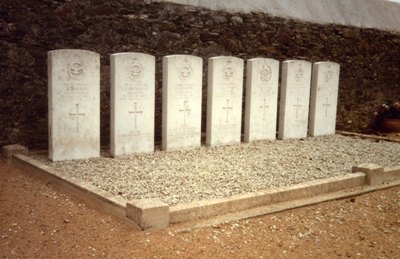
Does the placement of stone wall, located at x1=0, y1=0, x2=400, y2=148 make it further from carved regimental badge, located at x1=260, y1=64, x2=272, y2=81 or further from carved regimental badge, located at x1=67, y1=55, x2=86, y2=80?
carved regimental badge, located at x1=260, y1=64, x2=272, y2=81

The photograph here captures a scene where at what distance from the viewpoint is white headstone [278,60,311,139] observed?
292 inches

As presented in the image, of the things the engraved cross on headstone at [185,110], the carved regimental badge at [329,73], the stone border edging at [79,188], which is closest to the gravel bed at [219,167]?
the stone border edging at [79,188]

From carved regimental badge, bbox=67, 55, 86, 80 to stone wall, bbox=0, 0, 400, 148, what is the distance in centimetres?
88

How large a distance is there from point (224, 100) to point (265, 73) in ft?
3.05

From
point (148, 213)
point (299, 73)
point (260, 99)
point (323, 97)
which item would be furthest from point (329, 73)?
point (148, 213)

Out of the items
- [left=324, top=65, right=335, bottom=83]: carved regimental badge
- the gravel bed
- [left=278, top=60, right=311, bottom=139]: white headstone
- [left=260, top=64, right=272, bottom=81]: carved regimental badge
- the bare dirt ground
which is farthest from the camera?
[left=324, top=65, right=335, bottom=83]: carved regimental badge

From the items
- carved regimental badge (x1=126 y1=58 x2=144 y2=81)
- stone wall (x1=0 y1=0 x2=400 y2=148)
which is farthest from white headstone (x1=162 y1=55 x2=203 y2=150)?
stone wall (x1=0 y1=0 x2=400 y2=148)

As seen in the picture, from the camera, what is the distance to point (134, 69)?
5738 millimetres

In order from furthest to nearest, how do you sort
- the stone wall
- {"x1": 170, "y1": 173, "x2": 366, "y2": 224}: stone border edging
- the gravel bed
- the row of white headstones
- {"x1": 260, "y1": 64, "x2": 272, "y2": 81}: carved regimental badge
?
{"x1": 260, "y1": 64, "x2": 272, "y2": 81}: carved regimental badge
the stone wall
the row of white headstones
the gravel bed
{"x1": 170, "y1": 173, "x2": 366, "y2": 224}: stone border edging

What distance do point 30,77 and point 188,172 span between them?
8.55ft

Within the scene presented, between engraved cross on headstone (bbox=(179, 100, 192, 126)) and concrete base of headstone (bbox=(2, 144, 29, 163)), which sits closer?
concrete base of headstone (bbox=(2, 144, 29, 163))

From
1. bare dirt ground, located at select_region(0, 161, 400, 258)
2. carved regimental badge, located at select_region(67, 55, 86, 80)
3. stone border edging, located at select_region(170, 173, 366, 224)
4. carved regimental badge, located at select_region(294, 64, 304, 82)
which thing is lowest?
bare dirt ground, located at select_region(0, 161, 400, 258)

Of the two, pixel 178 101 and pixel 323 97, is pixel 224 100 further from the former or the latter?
pixel 323 97

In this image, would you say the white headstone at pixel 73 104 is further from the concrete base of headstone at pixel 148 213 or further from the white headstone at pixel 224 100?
the concrete base of headstone at pixel 148 213
